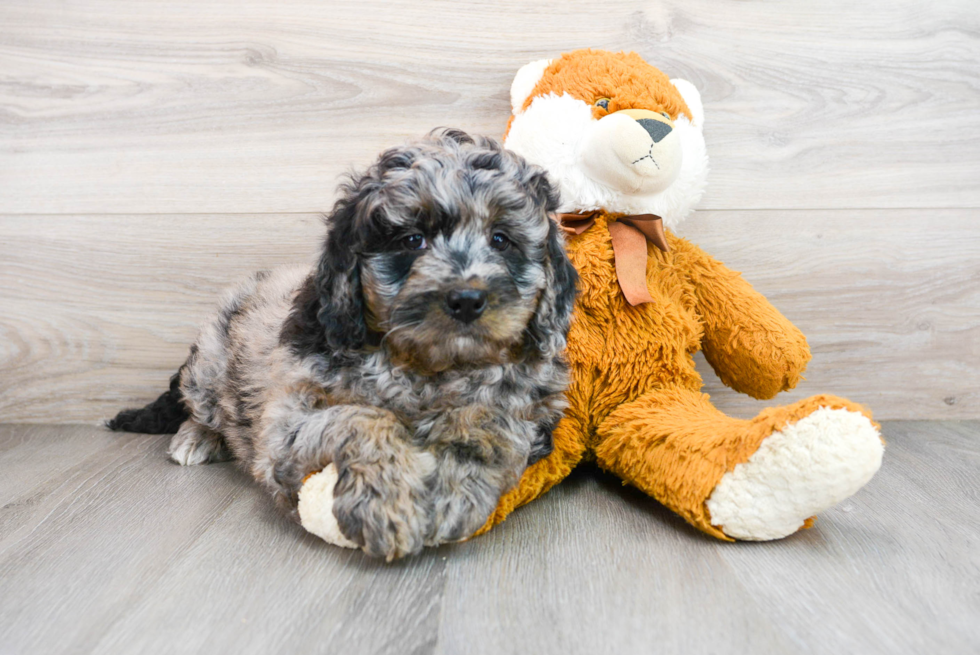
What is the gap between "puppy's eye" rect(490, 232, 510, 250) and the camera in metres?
1.45

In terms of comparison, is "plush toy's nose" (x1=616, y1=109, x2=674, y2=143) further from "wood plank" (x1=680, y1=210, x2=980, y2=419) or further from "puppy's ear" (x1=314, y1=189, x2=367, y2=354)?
"puppy's ear" (x1=314, y1=189, x2=367, y2=354)

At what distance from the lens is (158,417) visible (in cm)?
229

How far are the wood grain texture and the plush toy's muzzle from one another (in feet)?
1.91

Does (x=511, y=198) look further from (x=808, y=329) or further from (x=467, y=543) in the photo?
(x=808, y=329)

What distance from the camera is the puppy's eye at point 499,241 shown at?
4.76ft

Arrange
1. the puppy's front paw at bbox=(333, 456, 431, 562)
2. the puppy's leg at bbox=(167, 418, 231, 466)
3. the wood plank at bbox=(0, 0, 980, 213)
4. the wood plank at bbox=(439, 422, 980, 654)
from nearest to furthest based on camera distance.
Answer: the wood plank at bbox=(439, 422, 980, 654) < the puppy's front paw at bbox=(333, 456, 431, 562) < the puppy's leg at bbox=(167, 418, 231, 466) < the wood plank at bbox=(0, 0, 980, 213)

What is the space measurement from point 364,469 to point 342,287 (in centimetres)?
38

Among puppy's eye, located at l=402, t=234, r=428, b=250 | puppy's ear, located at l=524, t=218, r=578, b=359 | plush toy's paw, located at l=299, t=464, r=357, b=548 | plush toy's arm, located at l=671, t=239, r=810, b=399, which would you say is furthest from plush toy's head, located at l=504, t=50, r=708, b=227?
plush toy's paw, located at l=299, t=464, r=357, b=548

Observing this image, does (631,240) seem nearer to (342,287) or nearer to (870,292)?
(342,287)

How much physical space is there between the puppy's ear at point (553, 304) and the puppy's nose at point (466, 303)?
9.1 inches

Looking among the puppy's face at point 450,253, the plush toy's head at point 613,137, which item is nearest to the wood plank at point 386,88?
the plush toy's head at point 613,137

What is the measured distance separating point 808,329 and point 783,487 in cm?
113

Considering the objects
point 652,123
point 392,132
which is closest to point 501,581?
point 652,123

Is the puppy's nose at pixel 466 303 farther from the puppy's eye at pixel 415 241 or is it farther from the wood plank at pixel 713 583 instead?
the wood plank at pixel 713 583
